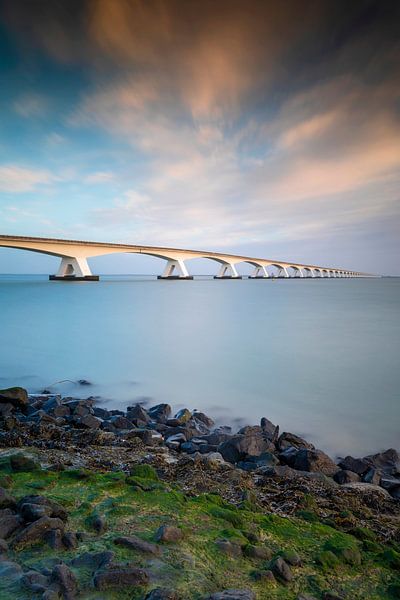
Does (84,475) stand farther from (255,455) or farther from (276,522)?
(255,455)

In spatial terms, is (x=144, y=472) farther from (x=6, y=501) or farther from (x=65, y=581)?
(x=65, y=581)

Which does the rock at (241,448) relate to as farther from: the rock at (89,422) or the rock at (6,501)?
the rock at (6,501)

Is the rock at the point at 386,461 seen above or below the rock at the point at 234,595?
below

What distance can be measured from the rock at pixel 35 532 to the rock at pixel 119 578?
58cm

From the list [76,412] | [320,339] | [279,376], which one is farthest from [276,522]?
[320,339]

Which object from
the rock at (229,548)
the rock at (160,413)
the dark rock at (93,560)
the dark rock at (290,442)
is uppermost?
the dark rock at (93,560)

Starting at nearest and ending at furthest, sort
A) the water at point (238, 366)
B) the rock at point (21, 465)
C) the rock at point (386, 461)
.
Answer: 1. the rock at point (21, 465)
2. the rock at point (386, 461)
3. the water at point (238, 366)

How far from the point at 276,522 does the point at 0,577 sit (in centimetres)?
193

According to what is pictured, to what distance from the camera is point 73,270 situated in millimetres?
57219

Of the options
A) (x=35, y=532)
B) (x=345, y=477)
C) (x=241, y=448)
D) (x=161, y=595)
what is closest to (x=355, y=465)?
(x=345, y=477)

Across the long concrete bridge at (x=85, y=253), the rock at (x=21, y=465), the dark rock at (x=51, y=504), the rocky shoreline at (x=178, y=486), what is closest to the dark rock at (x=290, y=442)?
the rocky shoreline at (x=178, y=486)

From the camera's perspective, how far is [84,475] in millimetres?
3496

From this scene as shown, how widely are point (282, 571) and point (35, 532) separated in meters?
1.55

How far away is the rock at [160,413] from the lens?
6412 mm
